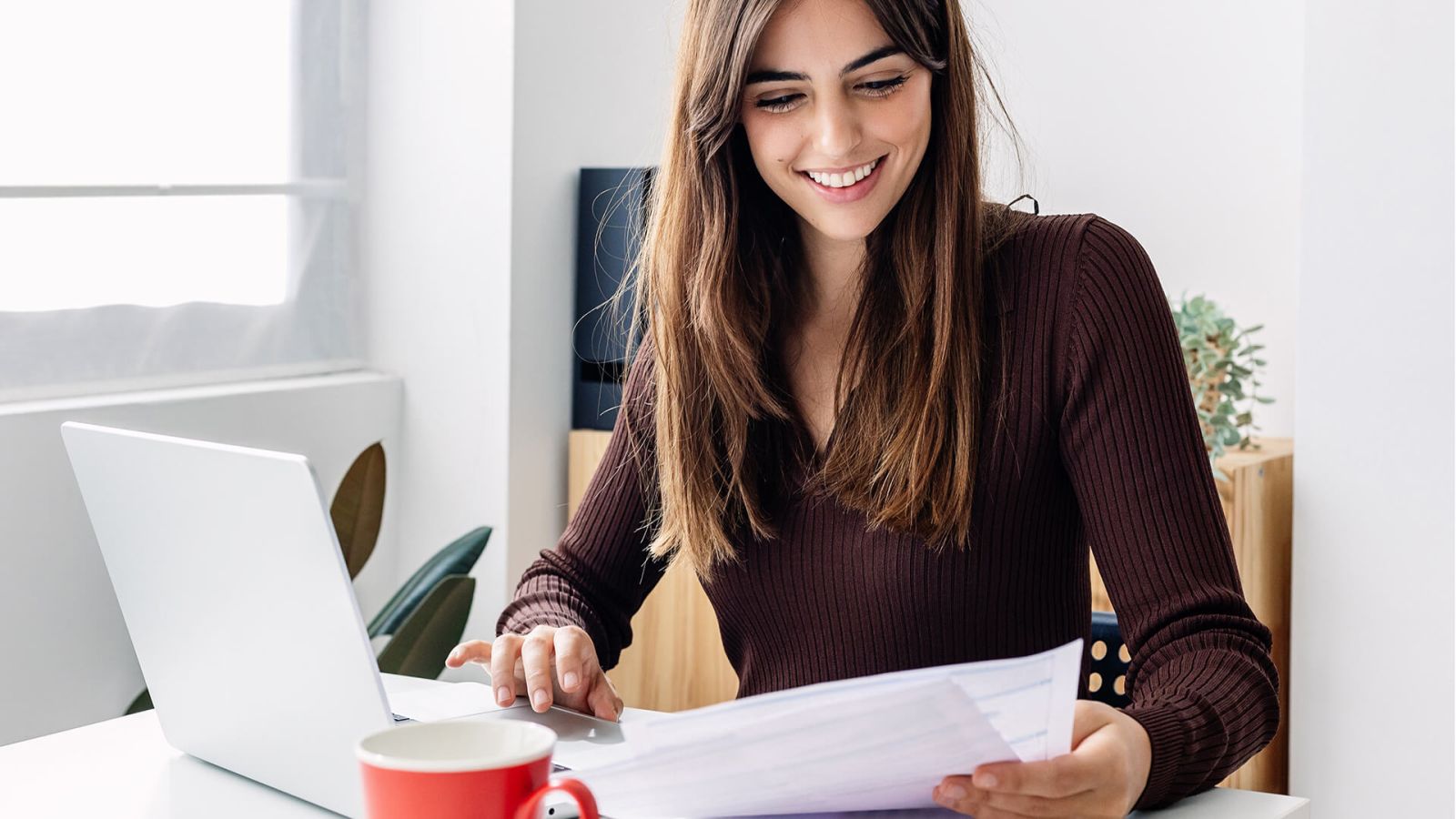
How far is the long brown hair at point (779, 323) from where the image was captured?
4.07 ft

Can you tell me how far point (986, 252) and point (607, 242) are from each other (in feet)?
5.45

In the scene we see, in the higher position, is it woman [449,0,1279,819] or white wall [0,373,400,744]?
woman [449,0,1279,819]

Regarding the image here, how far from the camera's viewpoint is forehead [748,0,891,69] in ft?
3.96

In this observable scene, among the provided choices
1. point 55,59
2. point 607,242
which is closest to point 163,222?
point 55,59

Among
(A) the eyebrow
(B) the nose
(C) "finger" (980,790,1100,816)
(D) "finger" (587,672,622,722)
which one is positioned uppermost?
(A) the eyebrow

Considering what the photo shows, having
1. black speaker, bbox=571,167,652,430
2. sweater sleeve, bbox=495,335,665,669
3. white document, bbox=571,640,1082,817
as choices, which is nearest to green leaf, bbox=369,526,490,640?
black speaker, bbox=571,167,652,430

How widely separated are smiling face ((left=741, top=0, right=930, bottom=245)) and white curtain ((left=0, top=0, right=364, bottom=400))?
4.91 feet

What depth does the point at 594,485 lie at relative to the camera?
1.42 metres

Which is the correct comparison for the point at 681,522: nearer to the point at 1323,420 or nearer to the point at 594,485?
the point at 594,485

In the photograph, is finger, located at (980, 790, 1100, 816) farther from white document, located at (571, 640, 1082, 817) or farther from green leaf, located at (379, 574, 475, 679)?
green leaf, located at (379, 574, 475, 679)

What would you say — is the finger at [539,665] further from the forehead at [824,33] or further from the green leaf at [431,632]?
the green leaf at [431,632]

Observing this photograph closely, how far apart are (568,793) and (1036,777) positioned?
257 mm

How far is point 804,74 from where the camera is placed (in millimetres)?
1228

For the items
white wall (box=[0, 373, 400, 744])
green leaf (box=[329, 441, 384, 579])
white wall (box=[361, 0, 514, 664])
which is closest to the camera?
white wall (box=[0, 373, 400, 744])
